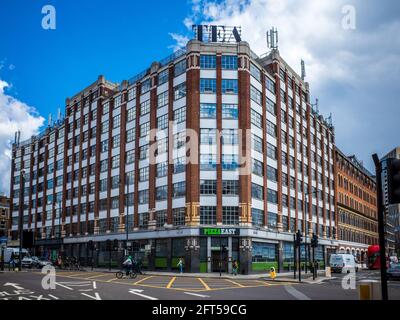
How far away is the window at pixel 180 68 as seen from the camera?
168 ft

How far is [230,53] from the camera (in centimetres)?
4991

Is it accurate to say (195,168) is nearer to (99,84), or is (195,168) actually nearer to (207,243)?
(207,243)

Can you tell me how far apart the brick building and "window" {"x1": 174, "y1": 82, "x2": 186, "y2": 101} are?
131 feet

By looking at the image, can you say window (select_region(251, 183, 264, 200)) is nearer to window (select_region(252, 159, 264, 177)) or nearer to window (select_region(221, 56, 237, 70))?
window (select_region(252, 159, 264, 177))

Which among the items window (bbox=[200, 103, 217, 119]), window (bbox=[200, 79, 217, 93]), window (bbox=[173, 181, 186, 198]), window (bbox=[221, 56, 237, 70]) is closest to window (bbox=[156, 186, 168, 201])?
window (bbox=[173, 181, 186, 198])

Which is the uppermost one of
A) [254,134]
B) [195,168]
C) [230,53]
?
[230,53]

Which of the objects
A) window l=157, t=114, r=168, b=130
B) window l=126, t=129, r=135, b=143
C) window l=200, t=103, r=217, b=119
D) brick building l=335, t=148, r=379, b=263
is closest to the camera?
window l=200, t=103, r=217, b=119

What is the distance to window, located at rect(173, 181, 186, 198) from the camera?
48.0 metres

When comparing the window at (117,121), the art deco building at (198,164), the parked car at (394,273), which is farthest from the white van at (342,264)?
the window at (117,121)

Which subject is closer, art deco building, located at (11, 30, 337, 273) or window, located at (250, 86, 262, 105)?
art deco building, located at (11, 30, 337, 273)

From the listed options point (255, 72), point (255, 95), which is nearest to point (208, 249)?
point (255, 95)

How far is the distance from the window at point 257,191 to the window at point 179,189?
24.7 ft
